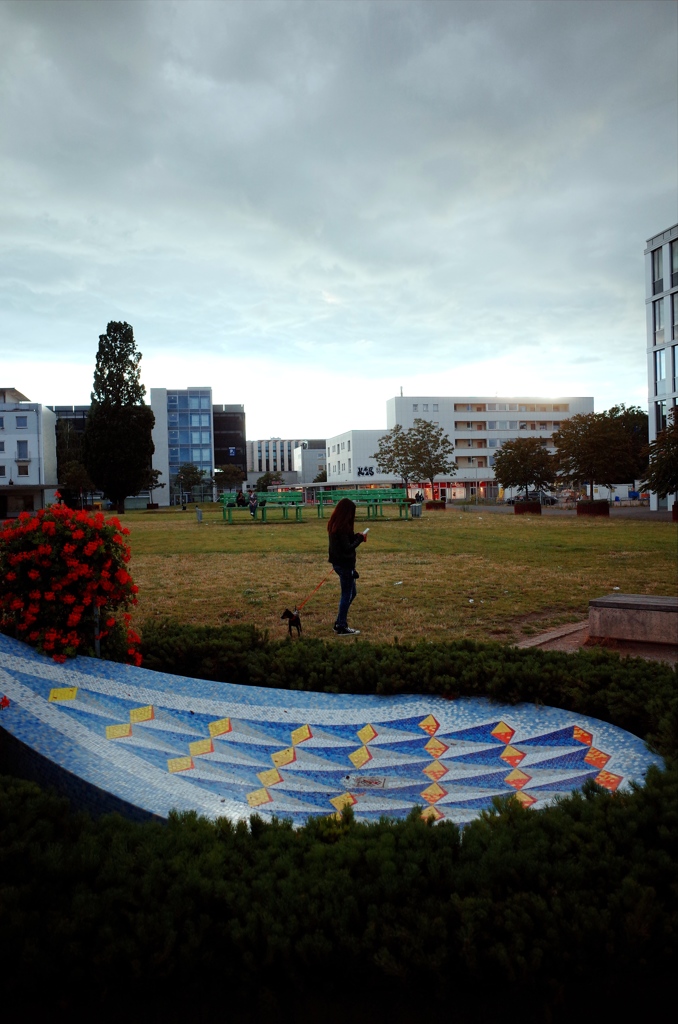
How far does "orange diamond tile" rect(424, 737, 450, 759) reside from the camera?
155 inches

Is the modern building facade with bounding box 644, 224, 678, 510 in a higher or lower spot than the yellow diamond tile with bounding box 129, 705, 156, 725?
higher

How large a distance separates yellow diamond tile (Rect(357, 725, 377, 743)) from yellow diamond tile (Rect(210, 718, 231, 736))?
0.79 metres

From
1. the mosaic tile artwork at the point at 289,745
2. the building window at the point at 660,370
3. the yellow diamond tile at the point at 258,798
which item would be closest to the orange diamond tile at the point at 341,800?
the mosaic tile artwork at the point at 289,745

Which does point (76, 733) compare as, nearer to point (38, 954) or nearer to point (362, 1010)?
point (38, 954)

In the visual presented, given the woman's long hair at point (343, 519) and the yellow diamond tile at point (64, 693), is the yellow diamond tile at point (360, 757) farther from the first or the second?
the woman's long hair at point (343, 519)

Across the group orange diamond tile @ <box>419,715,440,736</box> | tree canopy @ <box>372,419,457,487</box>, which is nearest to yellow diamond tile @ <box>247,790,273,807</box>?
orange diamond tile @ <box>419,715,440,736</box>

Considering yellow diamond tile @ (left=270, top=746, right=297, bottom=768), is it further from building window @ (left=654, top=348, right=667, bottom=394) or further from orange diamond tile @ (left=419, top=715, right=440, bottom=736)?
building window @ (left=654, top=348, right=667, bottom=394)

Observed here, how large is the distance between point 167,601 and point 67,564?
17.8 ft

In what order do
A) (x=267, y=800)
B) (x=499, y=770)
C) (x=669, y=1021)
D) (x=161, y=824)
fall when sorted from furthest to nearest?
(x=499, y=770) → (x=267, y=800) → (x=161, y=824) → (x=669, y=1021)

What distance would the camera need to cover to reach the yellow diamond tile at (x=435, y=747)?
A: 3.93 metres

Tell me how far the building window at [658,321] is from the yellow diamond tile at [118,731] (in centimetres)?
4150

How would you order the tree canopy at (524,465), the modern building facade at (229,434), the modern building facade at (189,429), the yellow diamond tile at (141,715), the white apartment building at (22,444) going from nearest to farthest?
the yellow diamond tile at (141,715)
the tree canopy at (524,465)
the white apartment building at (22,444)
the modern building facade at (189,429)
the modern building facade at (229,434)

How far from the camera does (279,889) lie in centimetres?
216

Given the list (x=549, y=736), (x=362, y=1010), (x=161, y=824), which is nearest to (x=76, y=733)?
(x=161, y=824)
